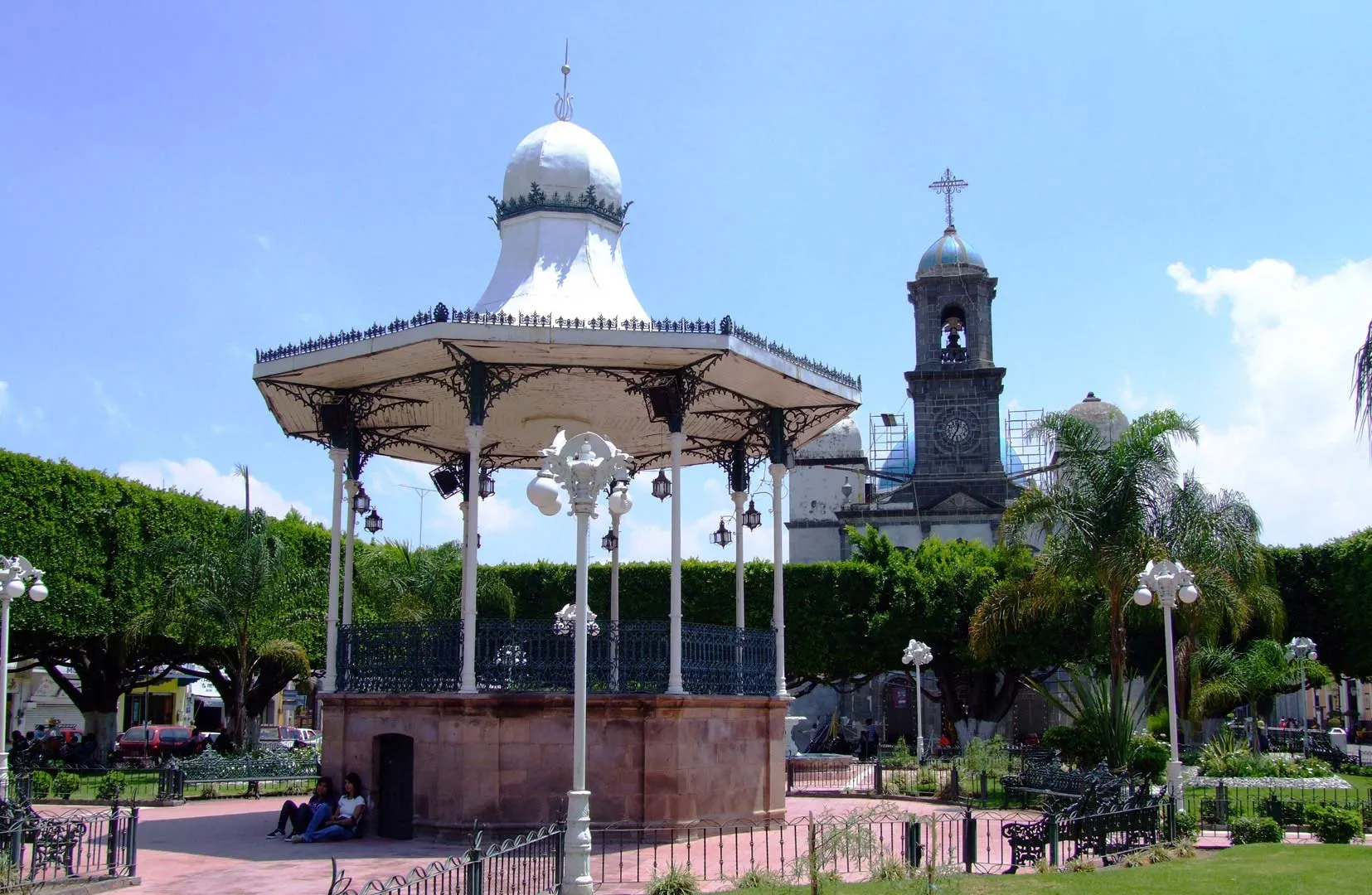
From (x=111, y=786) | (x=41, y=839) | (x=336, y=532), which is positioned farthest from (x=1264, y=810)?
A: (x=111, y=786)

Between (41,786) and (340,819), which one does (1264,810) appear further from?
(41,786)

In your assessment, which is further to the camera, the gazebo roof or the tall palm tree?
the tall palm tree

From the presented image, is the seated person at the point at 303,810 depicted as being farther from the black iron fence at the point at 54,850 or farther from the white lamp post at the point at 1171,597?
the white lamp post at the point at 1171,597

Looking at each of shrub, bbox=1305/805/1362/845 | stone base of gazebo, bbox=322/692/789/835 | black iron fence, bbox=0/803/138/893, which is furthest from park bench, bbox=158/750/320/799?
shrub, bbox=1305/805/1362/845

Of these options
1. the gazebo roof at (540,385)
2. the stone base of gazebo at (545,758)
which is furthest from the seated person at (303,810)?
the gazebo roof at (540,385)

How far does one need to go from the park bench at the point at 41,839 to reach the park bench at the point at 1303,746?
27.9 meters

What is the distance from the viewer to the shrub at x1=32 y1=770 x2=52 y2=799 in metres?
25.5

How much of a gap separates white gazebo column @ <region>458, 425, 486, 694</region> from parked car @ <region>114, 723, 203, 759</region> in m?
20.7

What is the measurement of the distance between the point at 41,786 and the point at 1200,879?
22.0 metres

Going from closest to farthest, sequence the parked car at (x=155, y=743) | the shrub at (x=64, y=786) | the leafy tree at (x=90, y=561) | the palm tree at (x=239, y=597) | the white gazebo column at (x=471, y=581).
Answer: the white gazebo column at (x=471, y=581) < the shrub at (x=64, y=786) < the palm tree at (x=239, y=597) < the leafy tree at (x=90, y=561) < the parked car at (x=155, y=743)

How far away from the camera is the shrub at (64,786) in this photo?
25.7 meters

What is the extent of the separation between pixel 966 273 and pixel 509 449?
36117 mm

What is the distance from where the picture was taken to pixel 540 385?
20609mm

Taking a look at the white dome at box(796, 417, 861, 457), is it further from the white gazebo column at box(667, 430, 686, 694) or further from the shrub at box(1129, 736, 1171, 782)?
the white gazebo column at box(667, 430, 686, 694)
